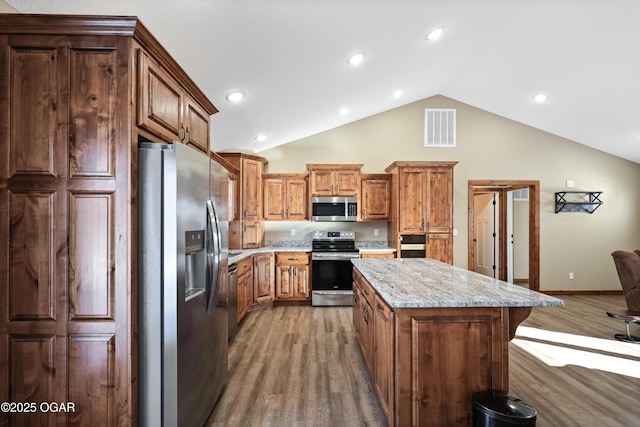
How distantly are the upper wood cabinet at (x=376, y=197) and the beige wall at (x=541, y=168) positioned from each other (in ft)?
1.25

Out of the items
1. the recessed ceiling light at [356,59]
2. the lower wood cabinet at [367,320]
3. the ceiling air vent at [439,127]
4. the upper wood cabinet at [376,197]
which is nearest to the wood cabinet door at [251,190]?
the upper wood cabinet at [376,197]

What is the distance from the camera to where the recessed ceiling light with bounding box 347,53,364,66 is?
10.1 feet

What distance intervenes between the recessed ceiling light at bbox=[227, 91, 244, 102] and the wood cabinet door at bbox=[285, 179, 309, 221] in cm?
208

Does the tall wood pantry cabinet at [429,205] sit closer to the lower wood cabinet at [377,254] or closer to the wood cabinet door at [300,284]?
the lower wood cabinet at [377,254]

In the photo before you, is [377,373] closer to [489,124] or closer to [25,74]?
[25,74]

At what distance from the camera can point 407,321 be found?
1.62 m

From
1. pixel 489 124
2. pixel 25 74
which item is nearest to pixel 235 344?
pixel 25 74

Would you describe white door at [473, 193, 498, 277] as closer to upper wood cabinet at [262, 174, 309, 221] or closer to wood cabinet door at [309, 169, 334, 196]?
wood cabinet door at [309, 169, 334, 196]

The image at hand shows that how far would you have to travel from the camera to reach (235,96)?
9.96 feet

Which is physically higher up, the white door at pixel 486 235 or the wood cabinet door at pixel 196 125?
the wood cabinet door at pixel 196 125

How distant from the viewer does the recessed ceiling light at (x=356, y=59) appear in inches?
121

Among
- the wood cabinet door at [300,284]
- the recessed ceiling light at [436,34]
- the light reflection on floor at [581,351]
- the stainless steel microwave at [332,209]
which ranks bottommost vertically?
the light reflection on floor at [581,351]

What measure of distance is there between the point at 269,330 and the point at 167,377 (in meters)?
2.22

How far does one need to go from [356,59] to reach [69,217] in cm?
292
